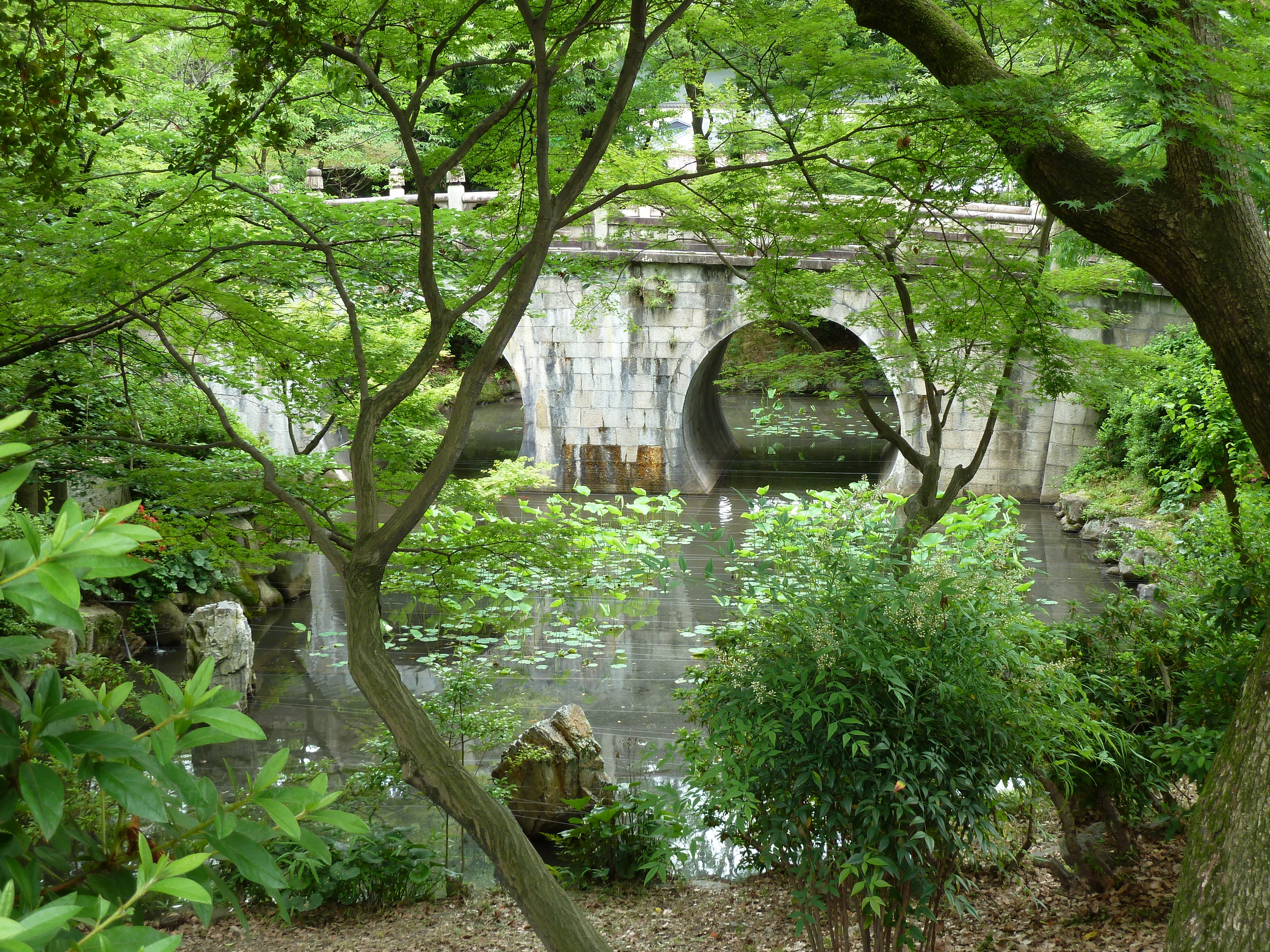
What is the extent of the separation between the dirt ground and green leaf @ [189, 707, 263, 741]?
3688 mm

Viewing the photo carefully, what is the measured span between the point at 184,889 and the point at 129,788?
0.46 feet

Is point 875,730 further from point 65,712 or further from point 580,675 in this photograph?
point 580,675

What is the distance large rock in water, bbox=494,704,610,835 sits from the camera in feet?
18.6

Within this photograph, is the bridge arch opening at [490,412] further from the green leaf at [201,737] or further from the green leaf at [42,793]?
the green leaf at [42,793]

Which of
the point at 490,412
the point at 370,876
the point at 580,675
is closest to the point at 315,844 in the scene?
the point at 370,876

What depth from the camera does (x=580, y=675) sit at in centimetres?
837

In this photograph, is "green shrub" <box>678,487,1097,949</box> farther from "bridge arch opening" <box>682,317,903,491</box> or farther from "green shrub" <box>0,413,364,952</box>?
"bridge arch opening" <box>682,317,903,491</box>

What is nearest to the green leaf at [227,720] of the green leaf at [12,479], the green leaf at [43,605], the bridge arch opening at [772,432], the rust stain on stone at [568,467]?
the green leaf at [43,605]

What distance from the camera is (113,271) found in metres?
4.52

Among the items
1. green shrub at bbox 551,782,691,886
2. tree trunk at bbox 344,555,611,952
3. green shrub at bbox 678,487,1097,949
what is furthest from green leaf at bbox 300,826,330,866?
green shrub at bbox 551,782,691,886

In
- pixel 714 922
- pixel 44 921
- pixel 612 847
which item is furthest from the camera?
pixel 612 847

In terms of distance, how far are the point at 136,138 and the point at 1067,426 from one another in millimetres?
12777

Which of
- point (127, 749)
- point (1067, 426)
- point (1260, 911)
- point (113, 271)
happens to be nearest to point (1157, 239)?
point (1260, 911)

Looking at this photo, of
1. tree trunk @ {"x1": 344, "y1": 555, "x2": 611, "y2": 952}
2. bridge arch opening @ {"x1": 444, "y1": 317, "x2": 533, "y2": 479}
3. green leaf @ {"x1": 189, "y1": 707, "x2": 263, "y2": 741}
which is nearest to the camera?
green leaf @ {"x1": 189, "y1": 707, "x2": 263, "y2": 741}
